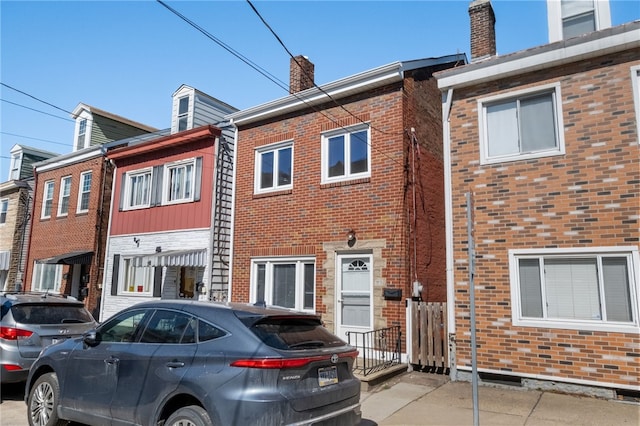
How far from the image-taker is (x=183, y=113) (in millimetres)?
16422

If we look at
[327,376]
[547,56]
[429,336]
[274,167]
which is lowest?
[429,336]

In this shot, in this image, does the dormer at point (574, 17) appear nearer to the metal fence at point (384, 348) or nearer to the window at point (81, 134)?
the metal fence at point (384, 348)

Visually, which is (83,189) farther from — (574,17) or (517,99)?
(574,17)

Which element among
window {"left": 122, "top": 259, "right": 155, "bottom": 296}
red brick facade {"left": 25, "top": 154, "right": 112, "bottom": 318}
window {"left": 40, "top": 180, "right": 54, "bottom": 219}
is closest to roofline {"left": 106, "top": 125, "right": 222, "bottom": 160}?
red brick facade {"left": 25, "top": 154, "right": 112, "bottom": 318}

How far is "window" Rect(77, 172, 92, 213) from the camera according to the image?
17953 millimetres

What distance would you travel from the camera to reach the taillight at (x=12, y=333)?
7.09 metres

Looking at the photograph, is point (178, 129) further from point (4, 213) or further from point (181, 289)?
point (4, 213)

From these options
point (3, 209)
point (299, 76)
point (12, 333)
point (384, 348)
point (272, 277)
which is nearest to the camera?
point (12, 333)

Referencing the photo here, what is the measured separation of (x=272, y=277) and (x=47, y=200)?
14106 millimetres

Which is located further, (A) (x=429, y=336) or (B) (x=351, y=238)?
(B) (x=351, y=238)

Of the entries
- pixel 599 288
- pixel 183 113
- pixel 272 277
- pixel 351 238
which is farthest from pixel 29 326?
pixel 183 113

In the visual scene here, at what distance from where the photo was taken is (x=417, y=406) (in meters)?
6.78

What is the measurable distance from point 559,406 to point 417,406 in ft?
7.25

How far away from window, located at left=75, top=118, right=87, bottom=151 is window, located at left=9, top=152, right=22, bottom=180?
5.52 meters
